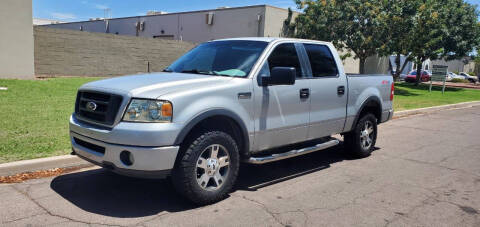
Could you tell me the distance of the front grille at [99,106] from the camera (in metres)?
4.12

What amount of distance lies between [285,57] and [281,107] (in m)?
0.78

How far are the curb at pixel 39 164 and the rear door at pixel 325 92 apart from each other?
3.39 meters

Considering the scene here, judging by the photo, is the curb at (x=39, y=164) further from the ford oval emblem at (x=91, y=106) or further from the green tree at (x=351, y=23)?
the green tree at (x=351, y=23)

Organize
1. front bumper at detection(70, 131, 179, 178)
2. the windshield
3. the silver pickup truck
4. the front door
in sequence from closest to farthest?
front bumper at detection(70, 131, 179, 178), the silver pickup truck, the front door, the windshield

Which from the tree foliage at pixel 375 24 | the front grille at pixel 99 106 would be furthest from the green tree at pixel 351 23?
the front grille at pixel 99 106

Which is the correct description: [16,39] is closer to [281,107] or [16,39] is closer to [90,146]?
[90,146]

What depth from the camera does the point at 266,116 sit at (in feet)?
16.4

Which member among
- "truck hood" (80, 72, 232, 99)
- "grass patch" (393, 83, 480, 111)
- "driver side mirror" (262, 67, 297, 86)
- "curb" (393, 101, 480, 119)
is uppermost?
"driver side mirror" (262, 67, 297, 86)

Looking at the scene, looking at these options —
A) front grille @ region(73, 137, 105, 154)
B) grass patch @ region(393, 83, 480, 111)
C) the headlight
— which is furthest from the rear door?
grass patch @ region(393, 83, 480, 111)

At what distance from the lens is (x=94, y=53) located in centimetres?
1956

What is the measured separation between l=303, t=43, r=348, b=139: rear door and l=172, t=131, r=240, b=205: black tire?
1.68 m

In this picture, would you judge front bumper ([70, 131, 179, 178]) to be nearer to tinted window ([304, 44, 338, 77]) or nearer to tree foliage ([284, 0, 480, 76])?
tinted window ([304, 44, 338, 77])

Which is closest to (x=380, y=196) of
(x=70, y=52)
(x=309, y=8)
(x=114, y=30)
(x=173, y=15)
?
(x=70, y=52)

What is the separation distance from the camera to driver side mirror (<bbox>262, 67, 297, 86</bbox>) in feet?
15.8
